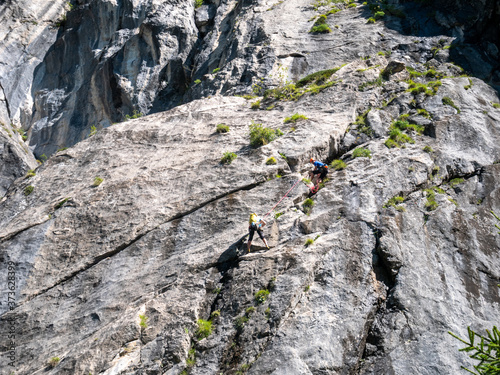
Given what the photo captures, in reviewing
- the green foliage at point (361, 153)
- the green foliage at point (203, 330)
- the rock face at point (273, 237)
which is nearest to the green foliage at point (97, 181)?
the rock face at point (273, 237)

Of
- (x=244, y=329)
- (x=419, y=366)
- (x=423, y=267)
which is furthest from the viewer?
(x=423, y=267)

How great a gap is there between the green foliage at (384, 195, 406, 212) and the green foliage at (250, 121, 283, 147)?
553cm

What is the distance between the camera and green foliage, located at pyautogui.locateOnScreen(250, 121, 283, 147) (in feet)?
63.2

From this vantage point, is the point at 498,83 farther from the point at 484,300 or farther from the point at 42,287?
the point at 42,287

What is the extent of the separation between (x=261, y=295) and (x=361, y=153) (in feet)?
24.2

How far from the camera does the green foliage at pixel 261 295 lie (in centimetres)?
1353

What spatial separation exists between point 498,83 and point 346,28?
358 inches

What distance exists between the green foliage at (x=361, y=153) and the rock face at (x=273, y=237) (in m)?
0.04

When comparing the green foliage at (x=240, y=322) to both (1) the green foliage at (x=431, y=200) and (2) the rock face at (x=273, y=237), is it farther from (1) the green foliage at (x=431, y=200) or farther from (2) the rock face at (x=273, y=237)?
(1) the green foliage at (x=431, y=200)

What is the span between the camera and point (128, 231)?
55.0 ft

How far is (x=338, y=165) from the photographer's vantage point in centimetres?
1809

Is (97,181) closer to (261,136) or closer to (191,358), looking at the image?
(261,136)

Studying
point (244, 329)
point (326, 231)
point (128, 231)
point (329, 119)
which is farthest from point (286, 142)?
point (244, 329)

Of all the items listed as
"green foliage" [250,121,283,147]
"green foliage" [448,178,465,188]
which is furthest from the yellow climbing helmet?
"green foliage" [448,178,465,188]
